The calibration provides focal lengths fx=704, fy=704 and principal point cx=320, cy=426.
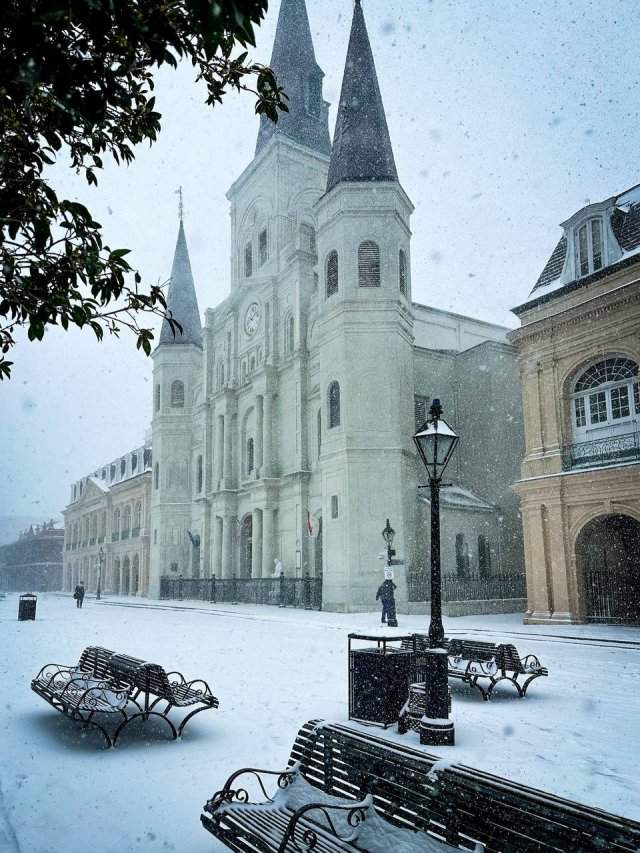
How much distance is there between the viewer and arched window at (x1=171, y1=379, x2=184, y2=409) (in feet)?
165

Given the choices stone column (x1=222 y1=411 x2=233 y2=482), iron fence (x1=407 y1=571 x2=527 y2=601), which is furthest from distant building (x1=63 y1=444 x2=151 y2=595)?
iron fence (x1=407 y1=571 x2=527 y2=601)

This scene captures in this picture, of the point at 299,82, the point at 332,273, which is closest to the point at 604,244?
the point at 332,273

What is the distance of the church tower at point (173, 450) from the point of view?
47.7 m

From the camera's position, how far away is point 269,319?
40062 millimetres

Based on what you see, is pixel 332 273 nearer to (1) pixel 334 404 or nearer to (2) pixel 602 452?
(1) pixel 334 404

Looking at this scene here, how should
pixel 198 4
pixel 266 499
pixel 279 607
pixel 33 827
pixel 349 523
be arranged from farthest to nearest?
pixel 266 499 → pixel 279 607 → pixel 349 523 → pixel 33 827 → pixel 198 4

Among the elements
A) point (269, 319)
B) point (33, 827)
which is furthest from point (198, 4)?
point (269, 319)

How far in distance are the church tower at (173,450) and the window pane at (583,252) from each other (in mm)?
31875

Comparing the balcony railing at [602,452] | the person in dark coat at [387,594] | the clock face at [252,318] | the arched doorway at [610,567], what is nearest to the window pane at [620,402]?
the balcony railing at [602,452]

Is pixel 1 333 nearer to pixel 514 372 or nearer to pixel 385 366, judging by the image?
pixel 385 366

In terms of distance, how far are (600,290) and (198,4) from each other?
20457mm

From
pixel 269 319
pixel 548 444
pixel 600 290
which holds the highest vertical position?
pixel 269 319

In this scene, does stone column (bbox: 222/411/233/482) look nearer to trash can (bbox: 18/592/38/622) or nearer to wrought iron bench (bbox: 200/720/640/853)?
trash can (bbox: 18/592/38/622)

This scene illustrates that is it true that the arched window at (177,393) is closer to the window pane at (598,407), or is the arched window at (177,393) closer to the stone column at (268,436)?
the stone column at (268,436)
